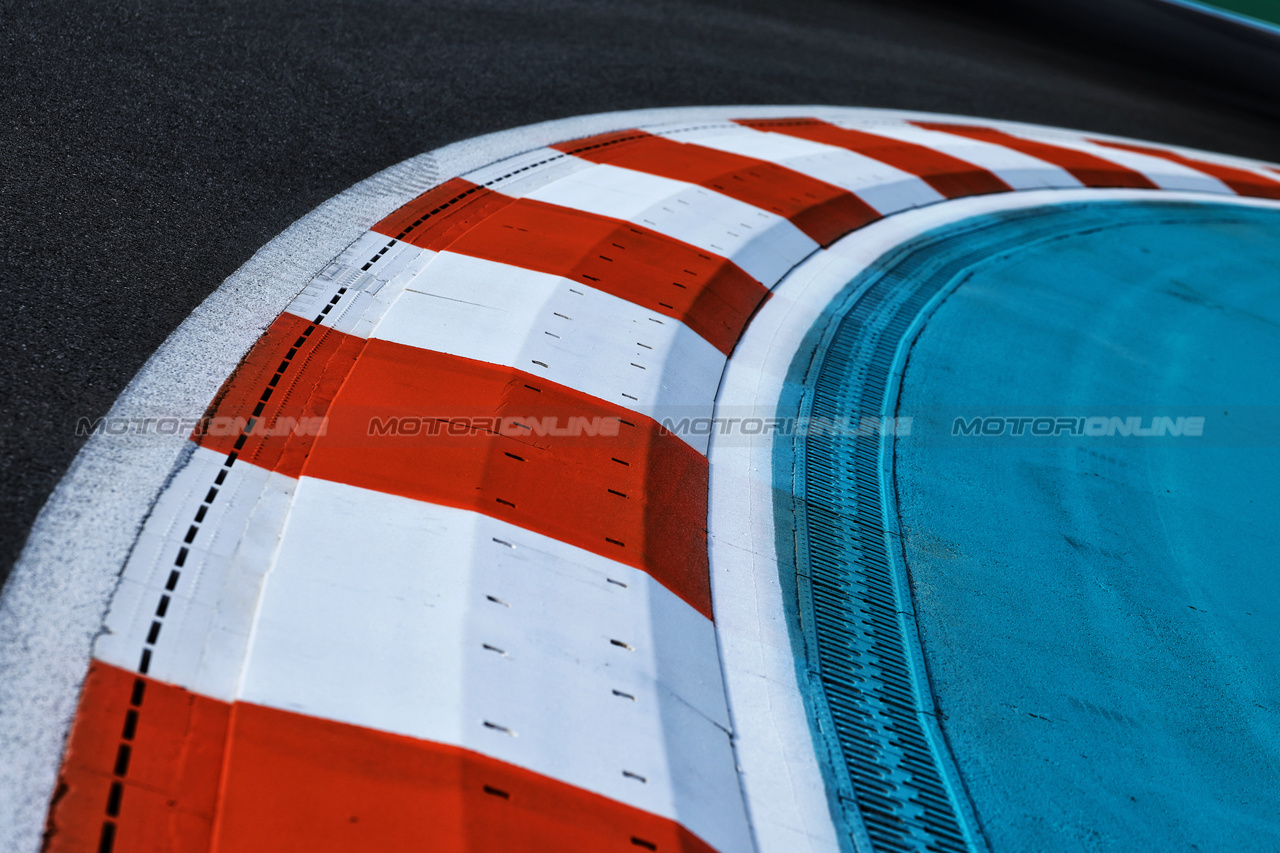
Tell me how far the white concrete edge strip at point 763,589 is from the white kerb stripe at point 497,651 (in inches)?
2.2

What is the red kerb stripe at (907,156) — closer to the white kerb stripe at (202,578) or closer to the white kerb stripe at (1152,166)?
the white kerb stripe at (1152,166)

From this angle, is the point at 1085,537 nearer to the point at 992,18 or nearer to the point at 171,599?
the point at 171,599

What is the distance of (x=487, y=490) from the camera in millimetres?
2057

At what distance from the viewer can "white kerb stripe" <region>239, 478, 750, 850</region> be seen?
1603mm

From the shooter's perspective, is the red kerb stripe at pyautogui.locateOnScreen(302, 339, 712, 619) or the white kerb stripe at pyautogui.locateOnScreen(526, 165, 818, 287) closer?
the red kerb stripe at pyautogui.locateOnScreen(302, 339, 712, 619)

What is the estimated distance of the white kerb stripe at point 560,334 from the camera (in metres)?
2.47

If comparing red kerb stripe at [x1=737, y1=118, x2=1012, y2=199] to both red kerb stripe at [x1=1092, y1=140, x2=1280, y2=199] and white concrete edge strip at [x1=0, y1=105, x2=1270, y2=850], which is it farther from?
white concrete edge strip at [x1=0, y1=105, x2=1270, y2=850]

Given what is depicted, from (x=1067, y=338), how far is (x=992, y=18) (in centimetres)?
538

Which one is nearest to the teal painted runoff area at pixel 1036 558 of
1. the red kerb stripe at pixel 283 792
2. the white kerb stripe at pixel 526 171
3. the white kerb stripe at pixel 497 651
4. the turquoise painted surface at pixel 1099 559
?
the turquoise painted surface at pixel 1099 559

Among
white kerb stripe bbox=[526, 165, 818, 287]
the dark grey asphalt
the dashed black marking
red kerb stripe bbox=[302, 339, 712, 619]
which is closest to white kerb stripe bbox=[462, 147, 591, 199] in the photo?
white kerb stripe bbox=[526, 165, 818, 287]

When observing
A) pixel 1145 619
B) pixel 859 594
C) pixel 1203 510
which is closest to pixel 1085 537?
pixel 1145 619

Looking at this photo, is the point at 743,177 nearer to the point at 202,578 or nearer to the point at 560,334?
the point at 560,334

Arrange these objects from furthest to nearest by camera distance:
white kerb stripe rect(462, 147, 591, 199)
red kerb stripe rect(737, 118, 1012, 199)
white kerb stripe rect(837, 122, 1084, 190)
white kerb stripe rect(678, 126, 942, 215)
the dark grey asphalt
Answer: white kerb stripe rect(837, 122, 1084, 190), red kerb stripe rect(737, 118, 1012, 199), white kerb stripe rect(678, 126, 942, 215), white kerb stripe rect(462, 147, 591, 199), the dark grey asphalt

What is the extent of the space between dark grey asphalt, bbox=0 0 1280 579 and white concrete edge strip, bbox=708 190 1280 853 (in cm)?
144
